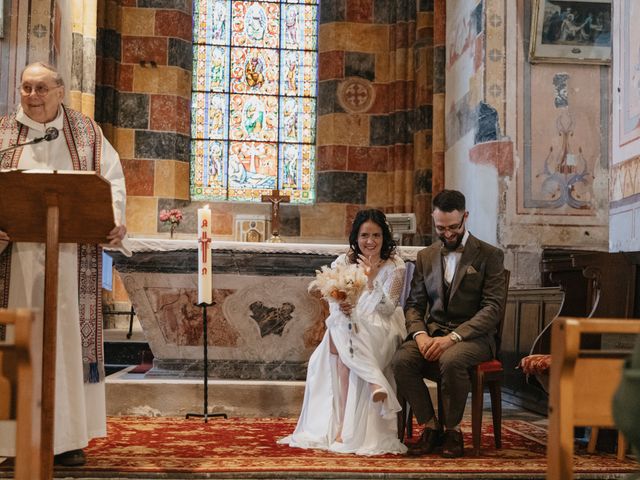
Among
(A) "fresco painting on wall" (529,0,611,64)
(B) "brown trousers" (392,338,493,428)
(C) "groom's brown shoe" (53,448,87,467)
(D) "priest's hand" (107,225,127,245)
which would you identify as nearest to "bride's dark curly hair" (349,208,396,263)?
(B) "brown trousers" (392,338,493,428)

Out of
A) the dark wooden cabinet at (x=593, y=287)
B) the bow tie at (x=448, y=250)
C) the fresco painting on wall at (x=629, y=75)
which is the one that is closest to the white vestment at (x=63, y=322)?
the bow tie at (x=448, y=250)

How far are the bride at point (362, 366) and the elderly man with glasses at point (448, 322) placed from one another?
0.42 ft

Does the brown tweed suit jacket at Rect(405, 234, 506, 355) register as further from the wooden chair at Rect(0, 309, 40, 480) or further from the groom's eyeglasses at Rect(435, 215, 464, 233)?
the wooden chair at Rect(0, 309, 40, 480)

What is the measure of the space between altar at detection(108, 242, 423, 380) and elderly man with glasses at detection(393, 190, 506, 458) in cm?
164

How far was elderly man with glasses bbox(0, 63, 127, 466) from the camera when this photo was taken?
412cm

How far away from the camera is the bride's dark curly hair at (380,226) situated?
5160mm

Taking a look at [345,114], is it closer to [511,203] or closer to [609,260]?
[511,203]

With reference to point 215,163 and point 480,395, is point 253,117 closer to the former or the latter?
point 215,163

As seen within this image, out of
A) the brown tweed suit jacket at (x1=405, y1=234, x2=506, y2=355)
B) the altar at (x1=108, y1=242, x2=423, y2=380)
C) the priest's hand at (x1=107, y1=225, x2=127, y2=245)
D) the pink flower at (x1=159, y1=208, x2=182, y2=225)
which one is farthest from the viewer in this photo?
the pink flower at (x1=159, y1=208, x2=182, y2=225)

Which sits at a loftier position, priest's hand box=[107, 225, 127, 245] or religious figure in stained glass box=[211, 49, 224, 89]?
religious figure in stained glass box=[211, 49, 224, 89]

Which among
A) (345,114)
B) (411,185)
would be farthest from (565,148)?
(345,114)

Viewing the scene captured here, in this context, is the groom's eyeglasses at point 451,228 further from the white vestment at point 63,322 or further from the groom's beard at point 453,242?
the white vestment at point 63,322

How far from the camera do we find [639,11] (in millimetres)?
5652

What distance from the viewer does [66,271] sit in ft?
13.9
